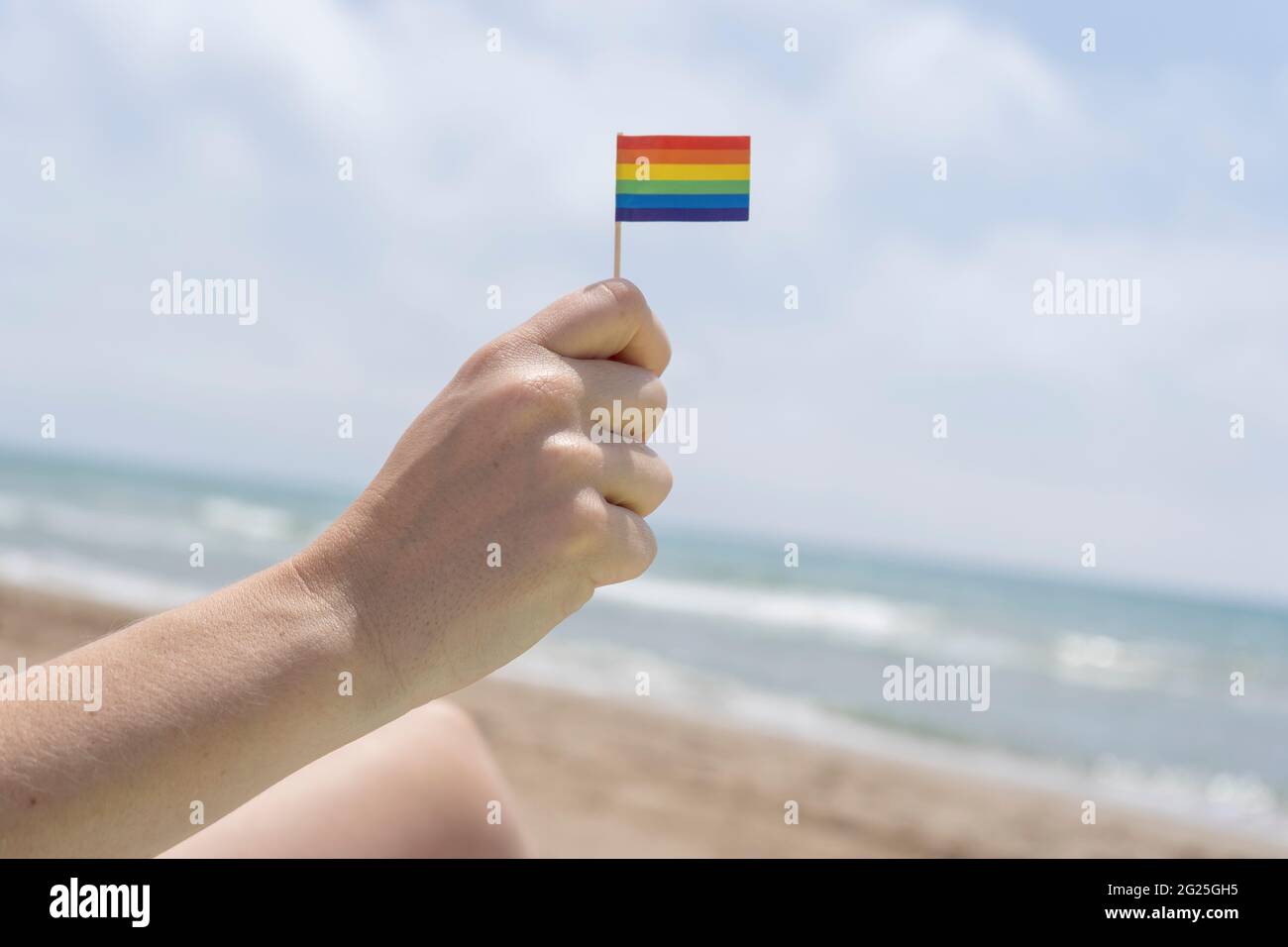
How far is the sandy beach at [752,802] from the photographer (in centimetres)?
521

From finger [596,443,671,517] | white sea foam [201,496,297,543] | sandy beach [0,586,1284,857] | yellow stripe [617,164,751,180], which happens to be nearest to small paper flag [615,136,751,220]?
yellow stripe [617,164,751,180]

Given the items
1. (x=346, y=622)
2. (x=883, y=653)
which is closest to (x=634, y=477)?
(x=346, y=622)

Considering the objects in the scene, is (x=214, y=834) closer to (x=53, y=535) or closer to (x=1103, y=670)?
(x=1103, y=670)

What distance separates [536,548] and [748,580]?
795 inches

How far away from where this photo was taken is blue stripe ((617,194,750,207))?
1519 mm

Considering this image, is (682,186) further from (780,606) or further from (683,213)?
(780,606)

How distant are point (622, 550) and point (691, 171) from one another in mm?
664

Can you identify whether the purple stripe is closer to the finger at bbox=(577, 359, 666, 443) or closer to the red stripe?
the red stripe

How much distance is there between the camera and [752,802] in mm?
5840

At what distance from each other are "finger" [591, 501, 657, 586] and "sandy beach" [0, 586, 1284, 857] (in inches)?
154
